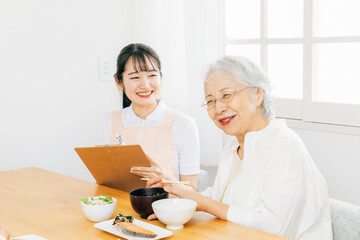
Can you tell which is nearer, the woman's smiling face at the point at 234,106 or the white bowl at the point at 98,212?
the white bowl at the point at 98,212

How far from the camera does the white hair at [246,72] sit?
1711 mm

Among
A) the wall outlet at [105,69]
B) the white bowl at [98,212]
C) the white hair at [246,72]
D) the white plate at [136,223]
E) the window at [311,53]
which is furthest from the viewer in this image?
the wall outlet at [105,69]

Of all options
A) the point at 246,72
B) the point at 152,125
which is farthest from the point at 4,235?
the point at 152,125

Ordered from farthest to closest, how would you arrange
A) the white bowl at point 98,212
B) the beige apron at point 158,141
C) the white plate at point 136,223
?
the beige apron at point 158,141
the white bowl at point 98,212
the white plate at point 136,223

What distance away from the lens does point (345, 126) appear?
7.96 feet

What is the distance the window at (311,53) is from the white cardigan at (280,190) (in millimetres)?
865

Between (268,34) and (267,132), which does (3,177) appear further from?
(268,34)

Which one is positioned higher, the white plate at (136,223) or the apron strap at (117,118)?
the apron strap at (117,118)

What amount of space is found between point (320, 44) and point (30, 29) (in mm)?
1581

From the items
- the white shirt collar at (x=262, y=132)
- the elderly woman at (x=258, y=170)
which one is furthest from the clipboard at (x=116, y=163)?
the white shirt collar at (x=262, y=132)

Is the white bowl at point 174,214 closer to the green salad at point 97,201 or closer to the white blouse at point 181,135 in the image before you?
the green salad at point 97,201

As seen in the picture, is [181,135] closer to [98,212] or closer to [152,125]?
[152,125]

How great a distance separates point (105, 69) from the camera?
307cm

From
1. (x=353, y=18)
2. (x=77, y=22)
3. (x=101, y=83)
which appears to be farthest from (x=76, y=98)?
(x=353, y=18)
